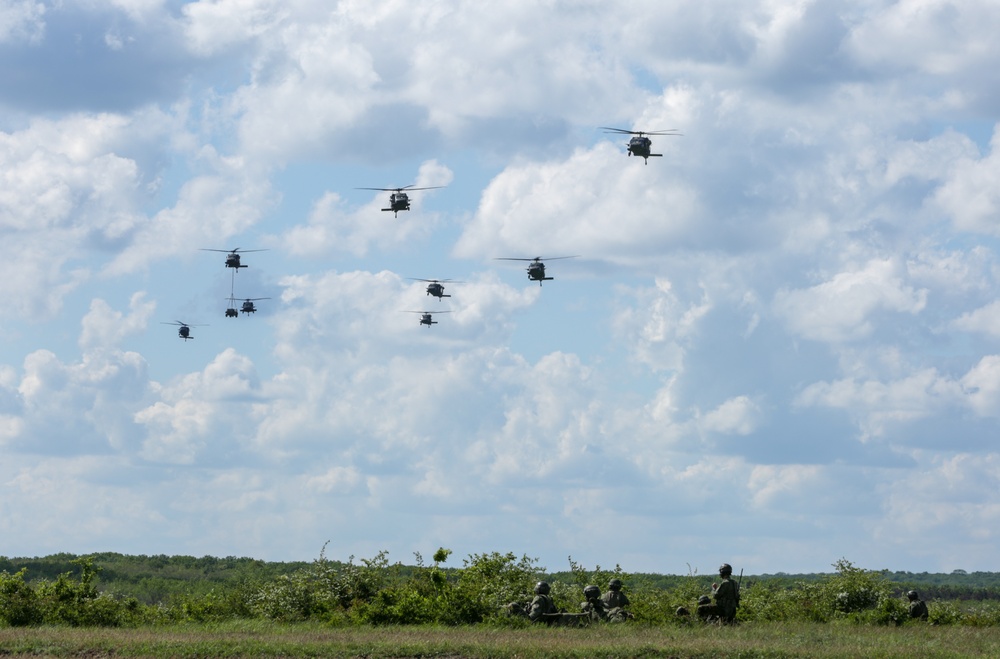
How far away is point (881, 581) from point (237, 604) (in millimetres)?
19975

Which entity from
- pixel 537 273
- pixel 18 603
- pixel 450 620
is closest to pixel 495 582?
pixel 450 620

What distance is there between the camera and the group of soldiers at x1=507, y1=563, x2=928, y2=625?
3400 cm

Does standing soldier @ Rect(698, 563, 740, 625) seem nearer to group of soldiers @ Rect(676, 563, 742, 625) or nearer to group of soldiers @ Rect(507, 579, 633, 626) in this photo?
group of soldiers @ Rect(676, 563, 742, 625)

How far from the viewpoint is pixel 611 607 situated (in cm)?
3578

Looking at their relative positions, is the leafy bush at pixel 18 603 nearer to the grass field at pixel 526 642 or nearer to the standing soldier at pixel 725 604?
the grass field at pixel 526 642

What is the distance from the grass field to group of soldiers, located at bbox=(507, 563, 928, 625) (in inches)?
24.6

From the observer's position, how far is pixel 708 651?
2902 cm

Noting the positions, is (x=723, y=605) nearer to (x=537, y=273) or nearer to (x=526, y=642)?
(x=526, y=642)

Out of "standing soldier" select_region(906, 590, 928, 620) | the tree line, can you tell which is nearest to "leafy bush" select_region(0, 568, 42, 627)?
the tree line

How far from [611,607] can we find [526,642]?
6.27 metres

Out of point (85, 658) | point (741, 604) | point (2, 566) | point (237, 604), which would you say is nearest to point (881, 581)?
point (741, 604)

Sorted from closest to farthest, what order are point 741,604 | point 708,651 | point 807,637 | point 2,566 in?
point 708,651 → point 807,637 → point 741,604 → point 2,566

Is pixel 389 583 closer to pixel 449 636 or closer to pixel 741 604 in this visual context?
pixel 449 636

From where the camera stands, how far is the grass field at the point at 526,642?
29.1 meters
